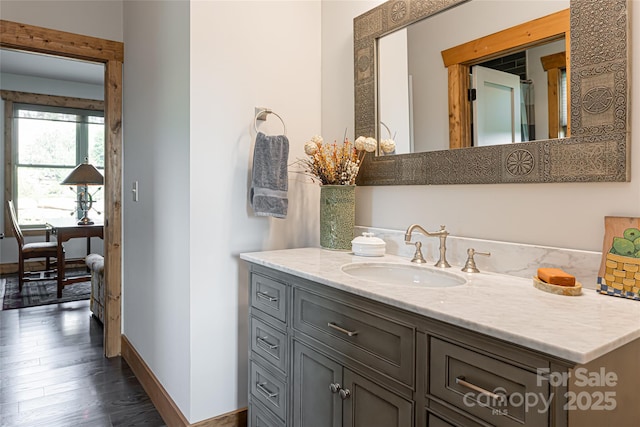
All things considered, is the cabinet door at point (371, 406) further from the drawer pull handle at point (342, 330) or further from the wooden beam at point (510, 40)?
the wooden beam at point (510, 40)

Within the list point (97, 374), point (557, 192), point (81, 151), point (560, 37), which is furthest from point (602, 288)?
point (81, 151)

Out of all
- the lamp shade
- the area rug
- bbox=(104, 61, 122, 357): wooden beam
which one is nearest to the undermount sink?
bbox=(104, 61, 122, 357): wooden beam

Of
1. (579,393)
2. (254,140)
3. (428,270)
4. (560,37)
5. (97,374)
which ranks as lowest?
(97,374)

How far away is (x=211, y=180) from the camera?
188 cm

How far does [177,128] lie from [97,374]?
5.71 ft

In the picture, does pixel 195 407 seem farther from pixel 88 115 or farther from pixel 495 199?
pixel 88 115

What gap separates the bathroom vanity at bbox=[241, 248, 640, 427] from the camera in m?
0.78

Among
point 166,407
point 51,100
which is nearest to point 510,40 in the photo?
point 166,407

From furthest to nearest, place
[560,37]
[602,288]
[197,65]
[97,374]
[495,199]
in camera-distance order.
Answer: [97,374] < [197,65] < [495,199] < [560,37] < [602,288]

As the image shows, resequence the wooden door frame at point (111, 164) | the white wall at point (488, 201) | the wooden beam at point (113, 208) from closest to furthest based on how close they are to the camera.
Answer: the white wall at point (488, 201)
the wooden door frame at point (111, 164)
the wooden beam at point (113, 208)

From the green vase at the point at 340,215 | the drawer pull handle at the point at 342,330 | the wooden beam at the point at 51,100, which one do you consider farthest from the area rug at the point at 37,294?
the drawer pull handle at the point at 342,330

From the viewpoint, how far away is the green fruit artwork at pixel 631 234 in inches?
42.7

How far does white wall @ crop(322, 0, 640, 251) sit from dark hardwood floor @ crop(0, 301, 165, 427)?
5.35ft

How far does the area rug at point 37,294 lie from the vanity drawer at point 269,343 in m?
3.56
